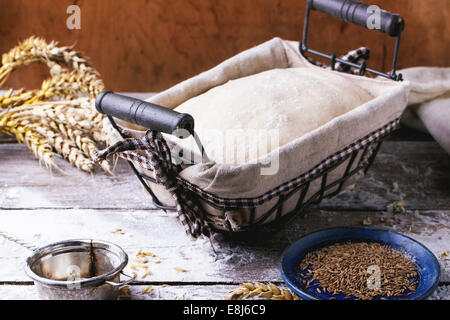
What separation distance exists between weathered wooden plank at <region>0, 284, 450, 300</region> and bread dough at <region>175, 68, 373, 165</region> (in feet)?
0.82

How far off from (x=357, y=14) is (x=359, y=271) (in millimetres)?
658

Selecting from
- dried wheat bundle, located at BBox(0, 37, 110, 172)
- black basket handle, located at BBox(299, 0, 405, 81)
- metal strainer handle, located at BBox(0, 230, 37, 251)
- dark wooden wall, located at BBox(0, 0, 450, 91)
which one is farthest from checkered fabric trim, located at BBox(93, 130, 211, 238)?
dark wooden wall, located at BBox(0, 0, 450, 91)

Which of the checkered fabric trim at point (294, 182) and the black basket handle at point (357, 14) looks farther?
the black basket handle at point (357, 14)

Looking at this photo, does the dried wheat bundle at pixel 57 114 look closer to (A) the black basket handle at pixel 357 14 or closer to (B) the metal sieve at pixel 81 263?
(B) the metal sieve at pixel 81 263

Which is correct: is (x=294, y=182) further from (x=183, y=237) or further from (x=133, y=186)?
(x=133, y=186)

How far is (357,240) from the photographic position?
1.22m

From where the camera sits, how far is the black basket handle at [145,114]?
0.97m

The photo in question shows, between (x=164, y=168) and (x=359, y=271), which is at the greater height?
(x=164, y=168)

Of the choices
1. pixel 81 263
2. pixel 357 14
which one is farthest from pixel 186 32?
pixel 81 263

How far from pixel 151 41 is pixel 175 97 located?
657 millimetres

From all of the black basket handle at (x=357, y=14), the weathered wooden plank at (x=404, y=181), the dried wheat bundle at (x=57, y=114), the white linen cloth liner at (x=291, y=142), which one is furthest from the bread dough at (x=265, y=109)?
the dried wheat bundle at (x=57, y=114)

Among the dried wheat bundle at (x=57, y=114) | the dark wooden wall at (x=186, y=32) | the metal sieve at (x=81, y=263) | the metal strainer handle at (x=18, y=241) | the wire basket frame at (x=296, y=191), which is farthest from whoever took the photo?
the dark wooden wall at (x=186, y=32)

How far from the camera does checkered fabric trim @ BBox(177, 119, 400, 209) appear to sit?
3.48ft
